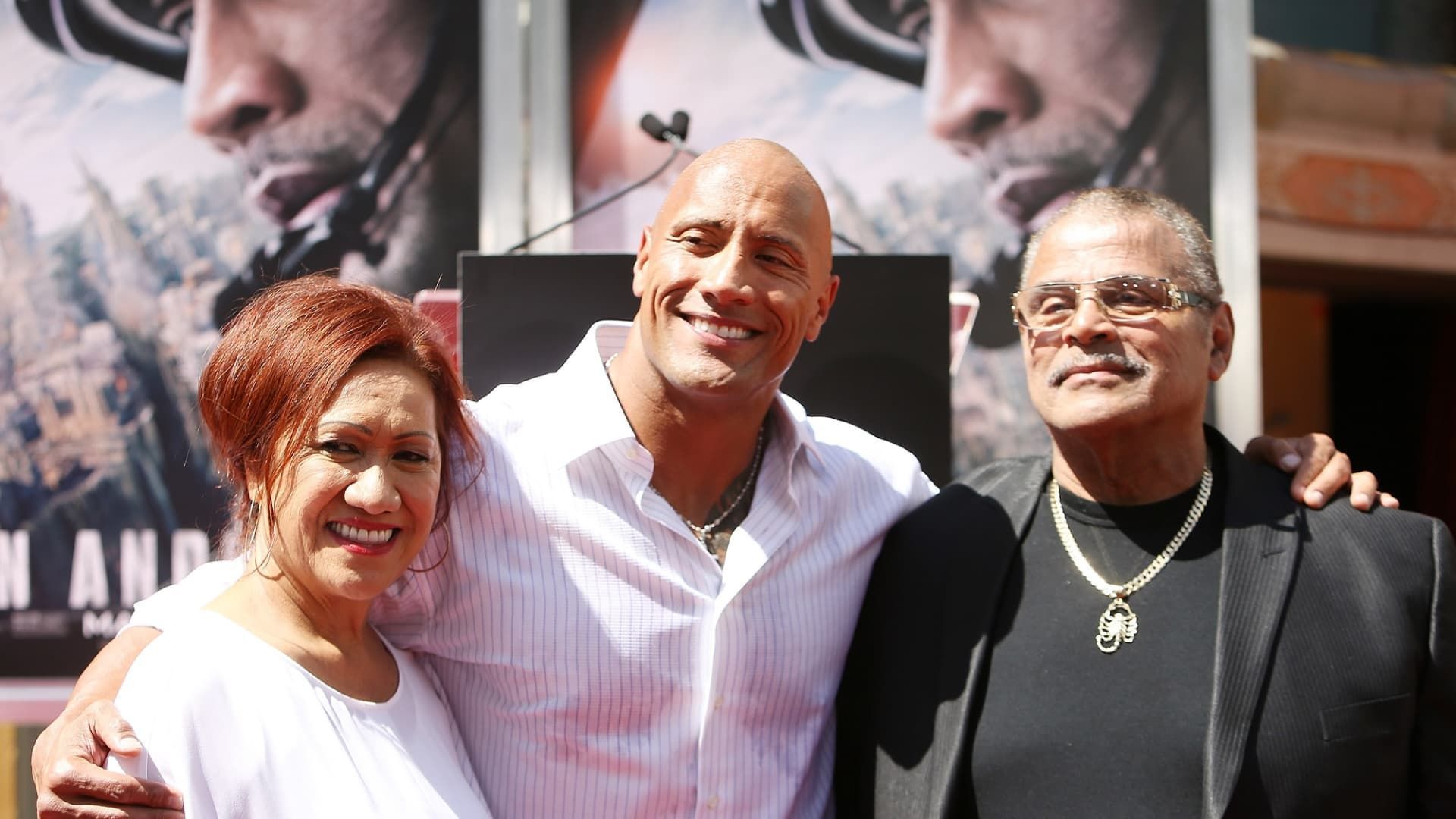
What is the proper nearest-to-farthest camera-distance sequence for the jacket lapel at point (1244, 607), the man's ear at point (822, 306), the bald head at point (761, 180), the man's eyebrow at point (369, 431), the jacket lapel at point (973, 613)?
1. the man's eyebrow at point (369, 431)
2. the jacket lapel at point (1244, 607)
3. the jacket lapel at point (973, 613)
4. the bald head at point (761, 180)
5. the man's ear at point (822, 306)

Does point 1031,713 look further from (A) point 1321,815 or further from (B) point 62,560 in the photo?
(B) point 62,560

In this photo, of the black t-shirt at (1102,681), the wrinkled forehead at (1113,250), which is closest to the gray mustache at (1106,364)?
the wrinkled forehead at (1113,250)

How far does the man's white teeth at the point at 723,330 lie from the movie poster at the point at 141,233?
1437mm

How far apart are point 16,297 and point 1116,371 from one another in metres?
2.63

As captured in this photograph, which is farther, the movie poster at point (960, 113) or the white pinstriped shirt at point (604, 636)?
the movie poster at point (960, 113)

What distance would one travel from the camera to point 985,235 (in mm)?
3445

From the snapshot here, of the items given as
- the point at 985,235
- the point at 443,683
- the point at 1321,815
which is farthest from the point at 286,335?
the point at 985,235

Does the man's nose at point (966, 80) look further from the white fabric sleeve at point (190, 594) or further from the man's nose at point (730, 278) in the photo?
the white fabric sleeve at point (190, 594)

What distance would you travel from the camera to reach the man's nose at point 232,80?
3.04m

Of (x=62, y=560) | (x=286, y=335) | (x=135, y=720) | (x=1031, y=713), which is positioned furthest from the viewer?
(x=62, y=560)

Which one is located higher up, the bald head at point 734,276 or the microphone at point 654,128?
the microphone at point 654,128

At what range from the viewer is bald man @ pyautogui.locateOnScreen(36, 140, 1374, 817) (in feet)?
5.95

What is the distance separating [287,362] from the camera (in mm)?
1526

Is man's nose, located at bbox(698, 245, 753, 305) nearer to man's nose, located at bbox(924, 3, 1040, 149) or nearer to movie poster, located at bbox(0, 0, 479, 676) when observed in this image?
movie poster, located at bbox(0, 0, 479, 676)
